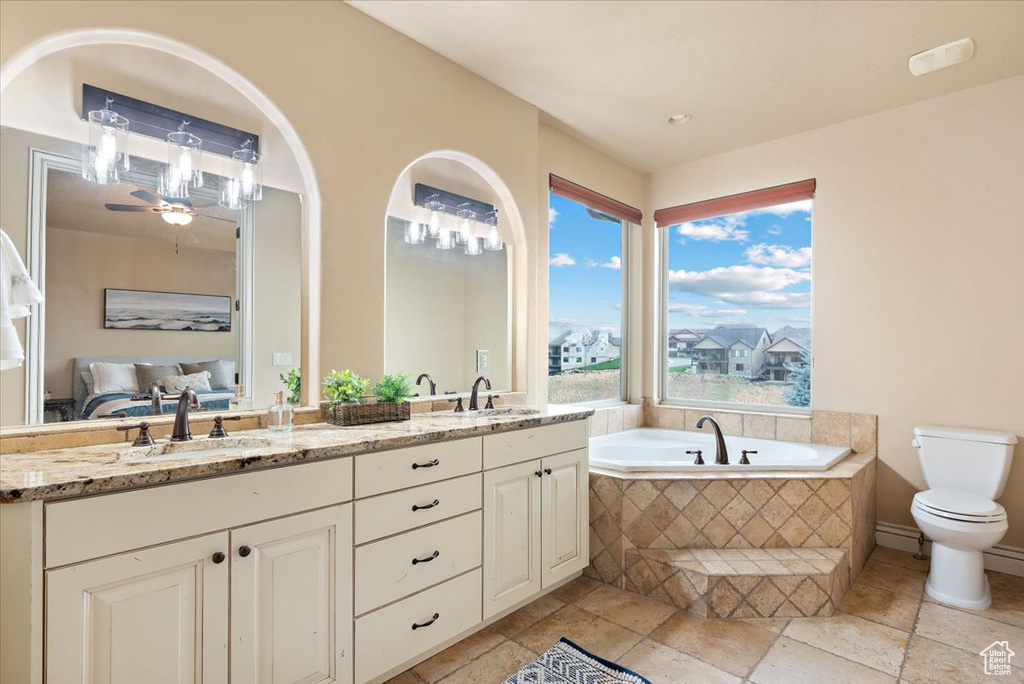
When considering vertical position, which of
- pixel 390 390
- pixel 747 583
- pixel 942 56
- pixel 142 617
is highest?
pixel 942 56

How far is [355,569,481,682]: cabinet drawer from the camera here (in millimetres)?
1723

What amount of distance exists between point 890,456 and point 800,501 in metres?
1.03

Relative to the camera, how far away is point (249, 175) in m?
2.07

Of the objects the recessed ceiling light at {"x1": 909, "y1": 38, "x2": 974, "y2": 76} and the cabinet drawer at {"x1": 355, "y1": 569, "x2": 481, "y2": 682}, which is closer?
the cabinet drawer at {"x1": 355, "y1": 569, "x2": 481, "y2": 682}

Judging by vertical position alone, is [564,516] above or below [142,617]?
below

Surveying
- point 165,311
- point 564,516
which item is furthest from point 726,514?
point 165,311

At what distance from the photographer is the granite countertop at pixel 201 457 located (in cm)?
119

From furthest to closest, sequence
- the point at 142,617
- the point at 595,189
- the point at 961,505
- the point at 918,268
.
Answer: the point at 595,189 → the point at 918,268 → the point at 961,505 → the point at 142,617

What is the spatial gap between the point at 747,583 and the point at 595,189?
2.65m

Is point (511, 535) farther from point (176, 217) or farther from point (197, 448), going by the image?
point (176, 217)

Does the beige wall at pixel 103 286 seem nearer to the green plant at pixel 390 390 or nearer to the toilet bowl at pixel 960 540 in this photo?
the green plant at pixel 390 390

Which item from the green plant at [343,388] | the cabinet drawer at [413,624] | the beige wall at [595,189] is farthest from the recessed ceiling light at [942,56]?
the cabinet drawer at [413,624]

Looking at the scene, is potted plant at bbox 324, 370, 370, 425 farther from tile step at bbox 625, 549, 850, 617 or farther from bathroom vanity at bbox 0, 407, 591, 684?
tile step at bbox 625, 549, 850, 617

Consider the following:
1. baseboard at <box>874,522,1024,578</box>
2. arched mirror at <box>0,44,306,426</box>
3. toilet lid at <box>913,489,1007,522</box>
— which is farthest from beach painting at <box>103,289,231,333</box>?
baseboard at <box>874,522,1024,578</box>
